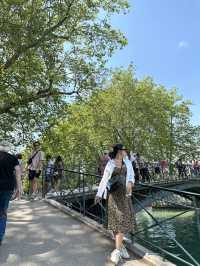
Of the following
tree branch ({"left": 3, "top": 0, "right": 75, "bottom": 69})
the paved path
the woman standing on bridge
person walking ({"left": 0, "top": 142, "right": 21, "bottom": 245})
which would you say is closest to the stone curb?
the paved path

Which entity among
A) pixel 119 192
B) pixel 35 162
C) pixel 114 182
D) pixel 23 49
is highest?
pixel 23 49

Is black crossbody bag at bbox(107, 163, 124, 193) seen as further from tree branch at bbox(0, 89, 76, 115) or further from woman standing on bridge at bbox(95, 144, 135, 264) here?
tree branch at bbox(0, 89, 76, 115)

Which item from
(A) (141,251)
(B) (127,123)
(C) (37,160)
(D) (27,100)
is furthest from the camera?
(B) (127,123)

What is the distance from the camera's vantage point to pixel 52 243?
7.32 metres

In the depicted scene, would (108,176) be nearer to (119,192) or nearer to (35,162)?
(119,192)

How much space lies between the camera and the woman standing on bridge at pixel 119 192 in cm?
610

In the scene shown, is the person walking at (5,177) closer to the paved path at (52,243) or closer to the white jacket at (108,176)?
the paved path at (52,243)

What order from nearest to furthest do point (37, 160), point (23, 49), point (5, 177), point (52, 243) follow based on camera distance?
point (5, 177) → point (52, 243) → point (37, 160) → point (23, 49)

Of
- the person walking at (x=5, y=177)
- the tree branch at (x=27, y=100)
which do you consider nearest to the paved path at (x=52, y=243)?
the person walking at (x=5, y=177)

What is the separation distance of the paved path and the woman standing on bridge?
0.51 m

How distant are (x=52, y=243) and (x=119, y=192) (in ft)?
6.69

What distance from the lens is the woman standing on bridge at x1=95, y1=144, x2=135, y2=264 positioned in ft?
20.0

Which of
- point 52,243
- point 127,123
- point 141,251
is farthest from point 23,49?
point 127,123

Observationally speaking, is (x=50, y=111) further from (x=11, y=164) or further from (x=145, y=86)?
(x=145, y=86)
